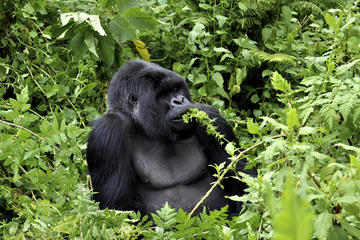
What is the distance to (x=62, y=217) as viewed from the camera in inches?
→ 74.3

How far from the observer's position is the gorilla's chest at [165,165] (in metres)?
2.79

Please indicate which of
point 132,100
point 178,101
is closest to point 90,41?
point 132,100

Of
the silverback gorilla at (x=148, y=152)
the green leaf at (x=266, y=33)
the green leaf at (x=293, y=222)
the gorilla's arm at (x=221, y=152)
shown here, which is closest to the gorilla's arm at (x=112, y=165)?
the silverback gorilla at (x=148, y=152)

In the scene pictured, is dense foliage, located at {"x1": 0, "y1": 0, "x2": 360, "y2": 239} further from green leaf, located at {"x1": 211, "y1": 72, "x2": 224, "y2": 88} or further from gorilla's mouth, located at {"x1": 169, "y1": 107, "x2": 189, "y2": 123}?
gorilla's mouth, located at {"x1": 169, "y1": 107, "x2": 189, "y2": 123}

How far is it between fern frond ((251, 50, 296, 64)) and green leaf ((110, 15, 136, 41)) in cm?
124

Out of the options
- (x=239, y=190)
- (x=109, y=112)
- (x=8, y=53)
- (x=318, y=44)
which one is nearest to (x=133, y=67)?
(x=109, y=112)

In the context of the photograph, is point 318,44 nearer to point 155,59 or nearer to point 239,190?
point 155,59

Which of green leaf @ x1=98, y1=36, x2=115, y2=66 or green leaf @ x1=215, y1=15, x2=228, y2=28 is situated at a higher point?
green leaf @ x1=98, y1=36, x2=115, y2=66

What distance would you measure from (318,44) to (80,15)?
6.12ft

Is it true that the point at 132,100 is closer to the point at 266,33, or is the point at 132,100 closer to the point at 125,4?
the point at 125,4

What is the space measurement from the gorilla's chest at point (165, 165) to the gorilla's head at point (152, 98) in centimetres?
9

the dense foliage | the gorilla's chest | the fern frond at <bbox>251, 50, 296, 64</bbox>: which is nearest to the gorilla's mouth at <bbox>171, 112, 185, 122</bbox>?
the dense foliage

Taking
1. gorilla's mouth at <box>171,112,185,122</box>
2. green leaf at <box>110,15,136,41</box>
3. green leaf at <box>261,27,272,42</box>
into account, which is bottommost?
green leaf at <box>261,27,272,42</box>

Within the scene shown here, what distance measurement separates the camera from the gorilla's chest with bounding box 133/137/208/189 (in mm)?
2785
